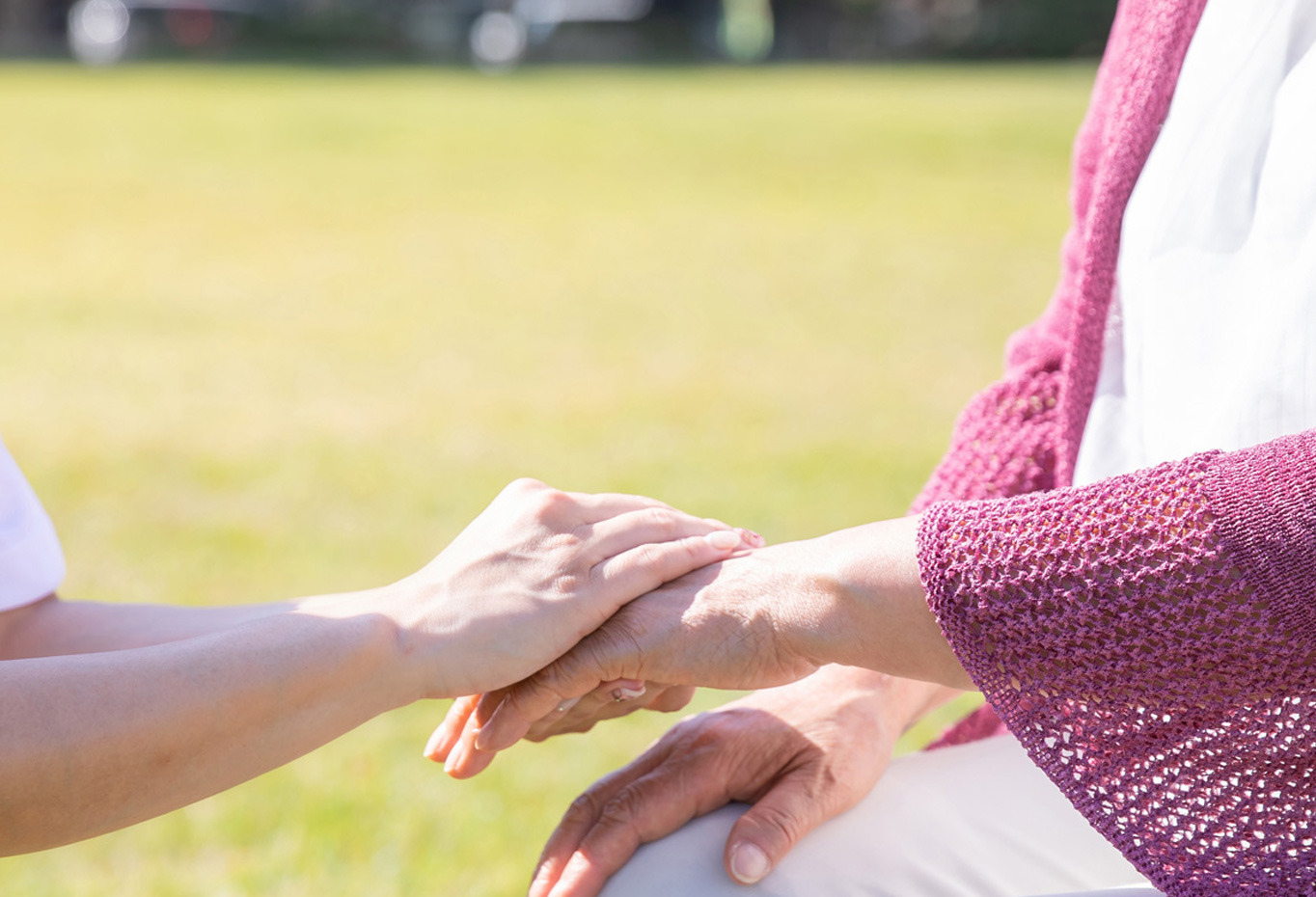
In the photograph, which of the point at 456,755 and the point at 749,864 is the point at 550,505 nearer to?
the point at 456,755

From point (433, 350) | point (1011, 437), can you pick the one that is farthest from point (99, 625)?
point (433, 350)

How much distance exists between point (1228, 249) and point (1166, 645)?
54cm

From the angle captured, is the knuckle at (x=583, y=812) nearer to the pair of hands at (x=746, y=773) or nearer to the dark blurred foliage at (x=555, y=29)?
the pair of hands at (x=746, y=773)

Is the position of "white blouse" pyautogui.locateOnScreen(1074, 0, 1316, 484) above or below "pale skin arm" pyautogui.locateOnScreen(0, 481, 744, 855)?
above

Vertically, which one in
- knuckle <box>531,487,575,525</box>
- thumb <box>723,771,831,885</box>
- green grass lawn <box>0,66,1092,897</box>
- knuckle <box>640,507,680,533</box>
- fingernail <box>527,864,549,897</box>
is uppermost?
knuckle <box>531,487,575,525</box>

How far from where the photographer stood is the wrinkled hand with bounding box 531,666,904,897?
174 centimetres

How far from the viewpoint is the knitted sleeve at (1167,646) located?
4.48 feet

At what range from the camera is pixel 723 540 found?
1.89 metres

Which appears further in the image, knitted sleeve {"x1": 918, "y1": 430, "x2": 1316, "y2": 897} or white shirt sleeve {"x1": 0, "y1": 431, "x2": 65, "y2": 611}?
white shirt sleeve {"x1": 0, "y1": 431, "x2": 65, "y2": 611}

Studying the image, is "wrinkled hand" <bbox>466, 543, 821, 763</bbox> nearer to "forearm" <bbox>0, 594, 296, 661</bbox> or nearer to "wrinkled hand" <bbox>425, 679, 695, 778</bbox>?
"wrinkled hand" <bbox>425, 679, 695, 778</bbox>

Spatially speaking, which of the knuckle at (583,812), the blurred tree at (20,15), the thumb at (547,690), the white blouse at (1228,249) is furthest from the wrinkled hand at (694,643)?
the blurred tree at (20,15)

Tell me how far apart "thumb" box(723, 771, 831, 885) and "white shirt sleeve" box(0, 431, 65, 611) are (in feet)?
3.32

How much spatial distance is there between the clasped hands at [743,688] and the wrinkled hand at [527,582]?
0.01m

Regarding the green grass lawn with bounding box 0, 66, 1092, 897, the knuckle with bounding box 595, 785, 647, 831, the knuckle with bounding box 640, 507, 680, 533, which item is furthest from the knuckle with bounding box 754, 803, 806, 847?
the green grass lawn with bounding box 0, 66, 1092, 897
